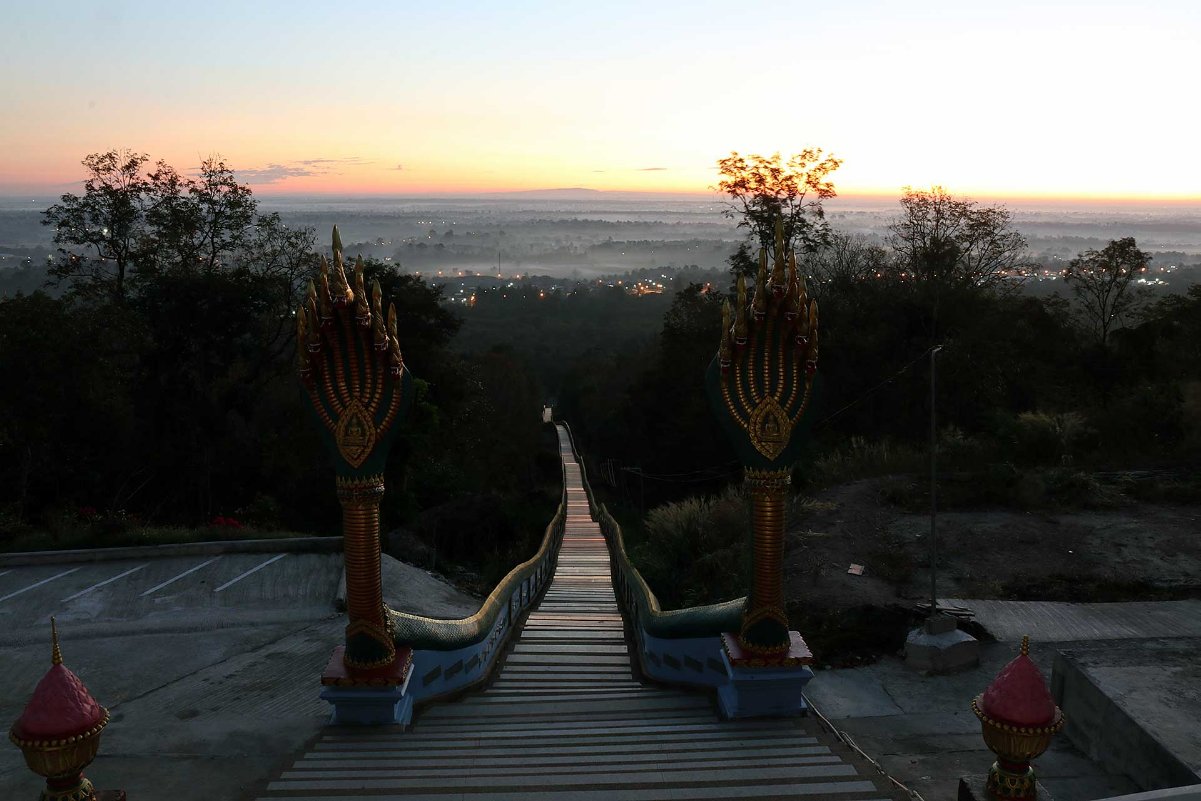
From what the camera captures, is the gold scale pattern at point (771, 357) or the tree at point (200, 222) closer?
the gold scale pattern at point (771, 357)

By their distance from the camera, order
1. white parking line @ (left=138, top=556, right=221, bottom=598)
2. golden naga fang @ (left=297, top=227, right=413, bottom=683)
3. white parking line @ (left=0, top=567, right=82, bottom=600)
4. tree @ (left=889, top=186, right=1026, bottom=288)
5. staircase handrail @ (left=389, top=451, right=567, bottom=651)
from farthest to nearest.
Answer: tree @ (left=889, top=186, right=1026, bottom=288)
white parking line @ (left=138, top=556, right=221, bottom=598)
white parking line @ (left=0, top=567, right=82, bottom=600)
staircase handrail @ (left=389, top=451, right=567, bottom=651)
golden naga fang @ (left=297, top=227, right=413, bottom=683)

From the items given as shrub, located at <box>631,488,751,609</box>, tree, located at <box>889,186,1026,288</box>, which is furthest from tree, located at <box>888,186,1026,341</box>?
shrub, located at <box>631,488,751,609</box>

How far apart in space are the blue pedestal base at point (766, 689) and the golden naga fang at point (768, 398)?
0.12 m

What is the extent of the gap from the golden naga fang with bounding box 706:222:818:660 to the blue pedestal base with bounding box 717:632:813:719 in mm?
121

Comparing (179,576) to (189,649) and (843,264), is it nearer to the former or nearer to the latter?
(189,649)

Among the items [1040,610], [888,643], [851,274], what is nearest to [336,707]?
[888,643]

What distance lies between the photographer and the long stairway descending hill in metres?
5.19

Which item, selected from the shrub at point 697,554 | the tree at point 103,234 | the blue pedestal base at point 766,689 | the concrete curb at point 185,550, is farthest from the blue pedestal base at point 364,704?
the tree at point 103,234

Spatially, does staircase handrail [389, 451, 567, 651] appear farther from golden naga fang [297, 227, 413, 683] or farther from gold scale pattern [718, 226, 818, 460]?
gold scale pattern [718, 226, 818, 460]

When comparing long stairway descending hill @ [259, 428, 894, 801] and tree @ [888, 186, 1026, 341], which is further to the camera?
tree @ [888, 186, 1026, 341]

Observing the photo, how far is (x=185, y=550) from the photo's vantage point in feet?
46.6

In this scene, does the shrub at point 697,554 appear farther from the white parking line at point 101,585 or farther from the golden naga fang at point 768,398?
the white parking line at point 101,585

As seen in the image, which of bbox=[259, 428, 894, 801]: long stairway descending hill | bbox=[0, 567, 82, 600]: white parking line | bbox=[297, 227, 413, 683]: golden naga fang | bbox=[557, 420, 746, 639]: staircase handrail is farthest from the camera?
bbox=[0, 567, 82, 600]: white parking line

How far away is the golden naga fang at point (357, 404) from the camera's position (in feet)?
21.8
